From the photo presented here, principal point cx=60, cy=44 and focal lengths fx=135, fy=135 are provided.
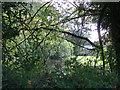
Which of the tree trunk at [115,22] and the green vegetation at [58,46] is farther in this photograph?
the tree trunk at [115,22]

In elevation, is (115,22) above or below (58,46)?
above

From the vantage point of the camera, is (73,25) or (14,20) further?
(73,25)

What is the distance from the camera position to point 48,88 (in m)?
0.94

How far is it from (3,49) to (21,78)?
532 millimetres

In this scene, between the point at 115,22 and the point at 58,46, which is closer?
the point at 115,22

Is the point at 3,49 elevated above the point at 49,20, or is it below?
below

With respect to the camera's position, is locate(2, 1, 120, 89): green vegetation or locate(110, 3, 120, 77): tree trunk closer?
locate(2, 1, 120, 89): green vegetation

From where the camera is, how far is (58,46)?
194 cm

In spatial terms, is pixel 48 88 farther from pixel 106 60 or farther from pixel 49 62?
pixel 106 60

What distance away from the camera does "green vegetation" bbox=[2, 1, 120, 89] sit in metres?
1.00

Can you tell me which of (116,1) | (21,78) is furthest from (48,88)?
(116,1)

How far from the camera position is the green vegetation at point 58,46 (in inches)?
39.3

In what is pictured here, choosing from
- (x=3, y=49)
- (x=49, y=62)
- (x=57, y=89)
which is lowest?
(x=57, y=89)

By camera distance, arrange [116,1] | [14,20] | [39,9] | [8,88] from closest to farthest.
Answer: [8,88] < [14,20] < [116,1] < [39,9]
